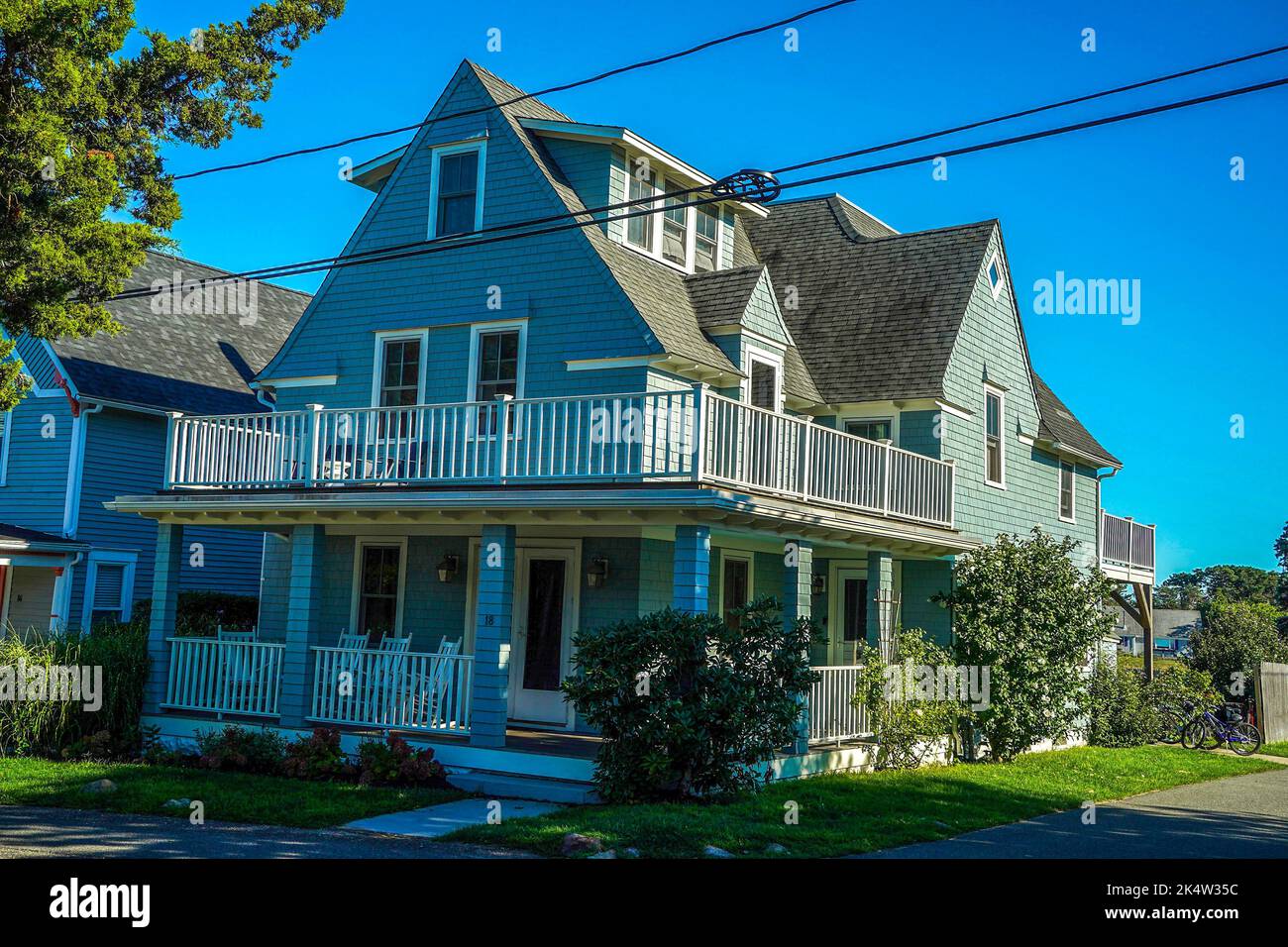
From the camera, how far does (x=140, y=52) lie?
19078 mm

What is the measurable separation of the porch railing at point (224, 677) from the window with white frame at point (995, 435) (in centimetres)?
1286

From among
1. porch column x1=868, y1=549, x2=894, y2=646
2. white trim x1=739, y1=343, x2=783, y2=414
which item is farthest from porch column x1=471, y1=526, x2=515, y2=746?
porch column x1=868, y1=549, x2=894, y2=646

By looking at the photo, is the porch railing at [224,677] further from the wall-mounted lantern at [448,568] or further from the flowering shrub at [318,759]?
the wall-mounted lantern at [448,568]

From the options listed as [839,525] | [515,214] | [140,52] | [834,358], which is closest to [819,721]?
[839,525]

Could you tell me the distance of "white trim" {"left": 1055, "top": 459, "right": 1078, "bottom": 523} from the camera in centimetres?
2569

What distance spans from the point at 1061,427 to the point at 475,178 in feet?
48.0

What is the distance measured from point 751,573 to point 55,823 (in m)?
11.2

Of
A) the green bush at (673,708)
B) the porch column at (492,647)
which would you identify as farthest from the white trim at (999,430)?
the porch column at (492,647)

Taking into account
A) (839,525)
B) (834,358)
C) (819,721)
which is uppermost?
(834,358)

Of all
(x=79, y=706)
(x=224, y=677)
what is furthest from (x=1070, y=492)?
(x=79, y=706)

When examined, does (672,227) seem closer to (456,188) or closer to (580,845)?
(456,188)

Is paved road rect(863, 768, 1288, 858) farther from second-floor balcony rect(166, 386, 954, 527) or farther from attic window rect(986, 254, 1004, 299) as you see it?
attic window rect(986, 254, 1004, 299)

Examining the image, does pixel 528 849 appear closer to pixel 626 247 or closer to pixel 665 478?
pixel 665 478
